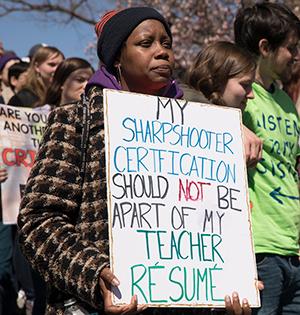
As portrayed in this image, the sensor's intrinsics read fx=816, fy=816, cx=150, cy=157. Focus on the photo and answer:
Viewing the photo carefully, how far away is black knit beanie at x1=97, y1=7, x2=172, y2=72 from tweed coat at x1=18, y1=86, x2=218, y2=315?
18 centimetres

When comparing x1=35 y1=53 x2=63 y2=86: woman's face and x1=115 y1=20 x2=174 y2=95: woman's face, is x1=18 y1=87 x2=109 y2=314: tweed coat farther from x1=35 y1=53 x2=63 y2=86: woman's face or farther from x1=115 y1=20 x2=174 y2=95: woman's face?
x1=35 y1=53 x2=63 y2=86: woman's face

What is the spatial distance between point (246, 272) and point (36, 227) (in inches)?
28.3

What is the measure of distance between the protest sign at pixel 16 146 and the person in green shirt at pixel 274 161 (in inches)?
86.0

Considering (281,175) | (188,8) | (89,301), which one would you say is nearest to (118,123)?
(89,301)

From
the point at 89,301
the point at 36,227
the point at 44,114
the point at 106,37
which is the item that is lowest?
the point at 89,301

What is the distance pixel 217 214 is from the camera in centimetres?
274

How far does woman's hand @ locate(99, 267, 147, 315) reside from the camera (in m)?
2.42

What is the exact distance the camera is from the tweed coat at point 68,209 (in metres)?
2.52

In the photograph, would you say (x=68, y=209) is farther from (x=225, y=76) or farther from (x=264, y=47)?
(x=264, y=47)

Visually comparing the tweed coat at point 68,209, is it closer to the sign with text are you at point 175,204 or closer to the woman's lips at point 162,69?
the sign with text are you at point 175,204

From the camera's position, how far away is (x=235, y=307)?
265 cm

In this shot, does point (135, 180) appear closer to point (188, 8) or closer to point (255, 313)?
point (255, 313)

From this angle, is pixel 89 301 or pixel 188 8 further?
pixel 188 8

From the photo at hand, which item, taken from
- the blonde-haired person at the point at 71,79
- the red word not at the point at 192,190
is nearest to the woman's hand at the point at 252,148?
the red word not at the point at 192,190
